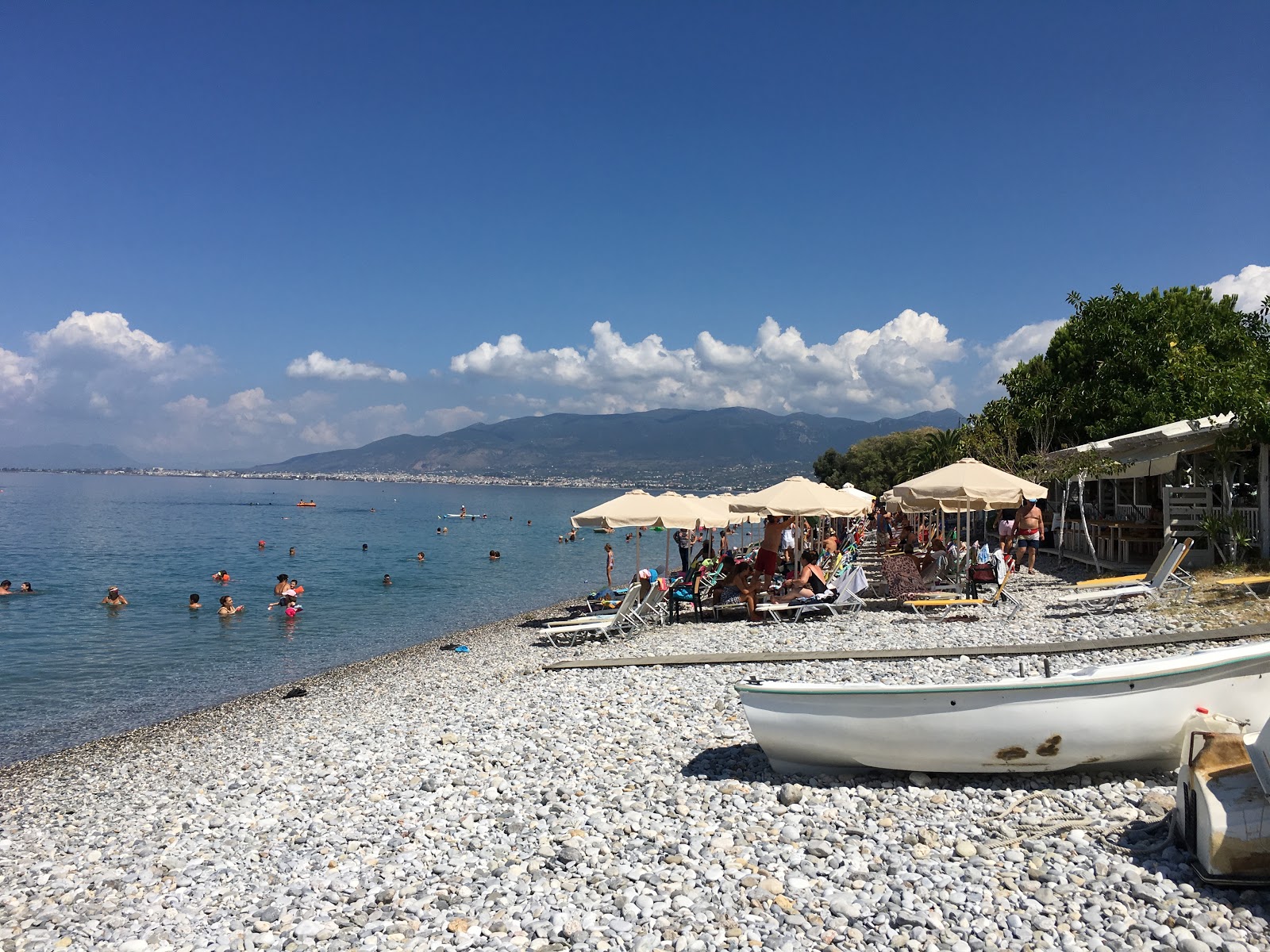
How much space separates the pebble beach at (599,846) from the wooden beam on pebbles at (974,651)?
0.44ft

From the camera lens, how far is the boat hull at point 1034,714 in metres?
5.22

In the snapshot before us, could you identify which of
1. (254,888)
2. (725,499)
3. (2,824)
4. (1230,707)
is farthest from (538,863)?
(725,499)

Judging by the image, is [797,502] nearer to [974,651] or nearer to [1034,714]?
[974,651]

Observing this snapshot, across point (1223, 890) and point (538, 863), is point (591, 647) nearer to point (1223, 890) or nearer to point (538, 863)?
point (538, 863)

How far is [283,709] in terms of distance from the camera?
38.7 feet

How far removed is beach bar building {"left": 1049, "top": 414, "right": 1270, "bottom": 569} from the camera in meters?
14.2

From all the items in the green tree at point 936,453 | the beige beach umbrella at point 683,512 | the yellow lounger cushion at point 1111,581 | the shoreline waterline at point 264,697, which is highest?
the green tree at point 936,453

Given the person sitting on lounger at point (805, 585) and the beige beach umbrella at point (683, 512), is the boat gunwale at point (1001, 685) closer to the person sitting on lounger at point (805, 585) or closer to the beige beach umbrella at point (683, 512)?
the person sitting on lounger at point (805, 585)

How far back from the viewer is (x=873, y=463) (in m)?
63.6

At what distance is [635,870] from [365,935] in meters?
1.53

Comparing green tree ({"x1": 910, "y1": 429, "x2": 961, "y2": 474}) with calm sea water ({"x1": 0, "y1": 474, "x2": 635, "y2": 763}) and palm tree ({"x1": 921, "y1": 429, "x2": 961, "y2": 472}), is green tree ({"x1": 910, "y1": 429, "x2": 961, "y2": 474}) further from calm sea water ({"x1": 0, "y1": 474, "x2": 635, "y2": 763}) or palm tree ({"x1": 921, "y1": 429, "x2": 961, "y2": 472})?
calm sea water ({"x1": 0, "y1": 474, "x2": 635, "y2": 763})

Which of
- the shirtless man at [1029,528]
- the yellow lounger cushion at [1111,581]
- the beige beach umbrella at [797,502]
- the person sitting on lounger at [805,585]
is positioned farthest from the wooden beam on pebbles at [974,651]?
the shirtless man at [1029,528]

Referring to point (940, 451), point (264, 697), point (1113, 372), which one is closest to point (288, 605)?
point (264, 697)

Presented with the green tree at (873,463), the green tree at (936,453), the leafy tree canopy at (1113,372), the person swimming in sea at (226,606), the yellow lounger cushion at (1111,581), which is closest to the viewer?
the yellow lounger cushion at (1111,581)
